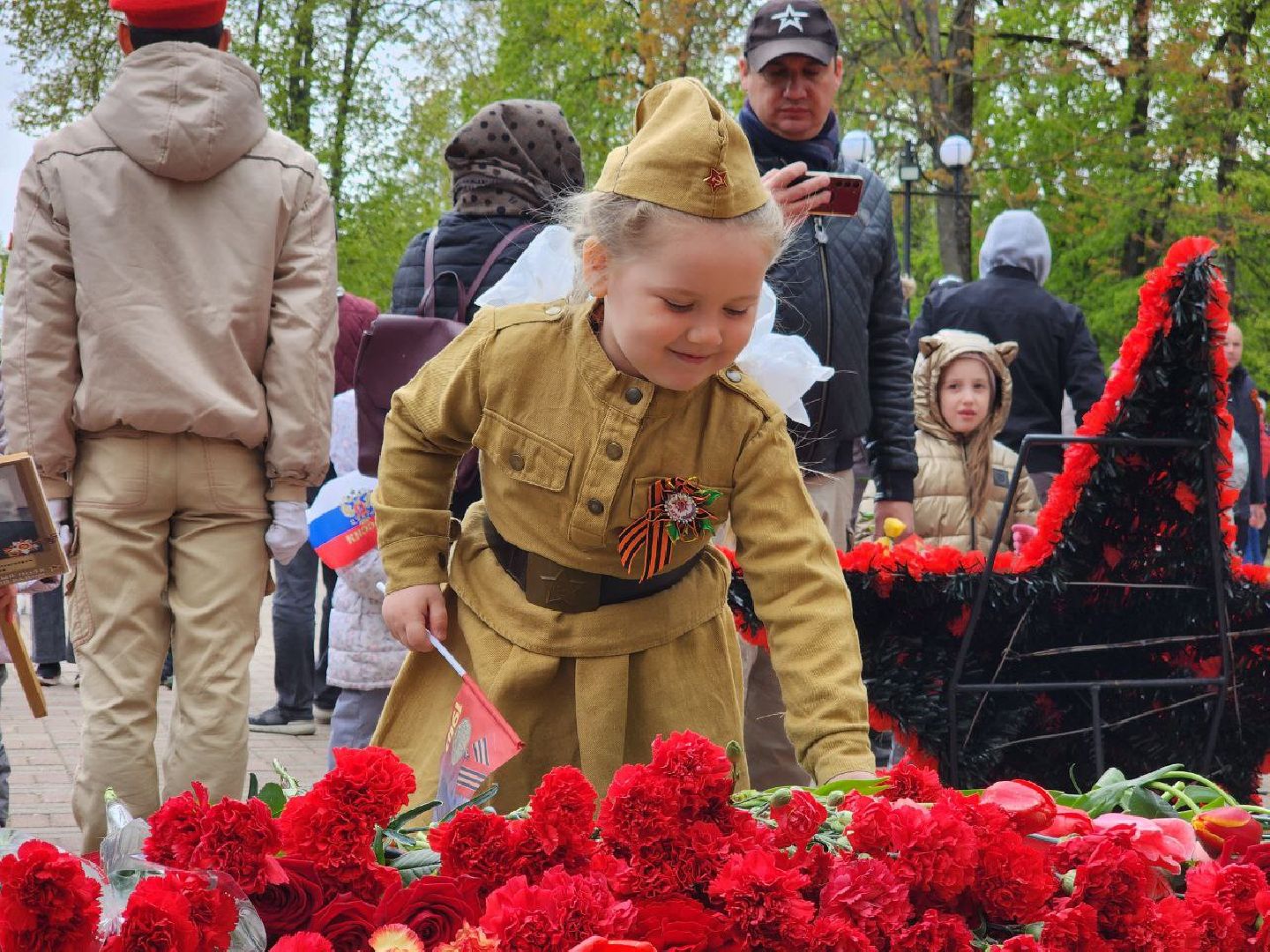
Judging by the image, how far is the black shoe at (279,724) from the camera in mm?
6473

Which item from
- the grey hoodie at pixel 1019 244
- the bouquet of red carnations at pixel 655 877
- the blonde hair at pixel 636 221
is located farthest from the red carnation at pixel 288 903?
the grey hoodie at pixel 1019 244

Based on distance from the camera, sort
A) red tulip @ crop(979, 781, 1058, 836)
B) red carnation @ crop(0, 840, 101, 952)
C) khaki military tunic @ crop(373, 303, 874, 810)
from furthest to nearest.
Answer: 1. khaki military tunic @ crop(373, 303, 874, 810)
2. red tulip @ crop(979, 781, 1058, 836)
3. red carnation @ crop(0, 840, 101, 952)

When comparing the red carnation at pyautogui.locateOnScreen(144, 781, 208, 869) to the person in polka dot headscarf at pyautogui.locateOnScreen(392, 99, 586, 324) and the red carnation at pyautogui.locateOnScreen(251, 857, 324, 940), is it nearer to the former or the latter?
the red carnation at pyautogui.locateOnScreen(251, 857, 324, 940)

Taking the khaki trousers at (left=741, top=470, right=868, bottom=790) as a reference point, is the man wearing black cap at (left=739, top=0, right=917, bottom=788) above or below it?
above

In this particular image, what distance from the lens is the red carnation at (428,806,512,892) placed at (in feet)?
4.60

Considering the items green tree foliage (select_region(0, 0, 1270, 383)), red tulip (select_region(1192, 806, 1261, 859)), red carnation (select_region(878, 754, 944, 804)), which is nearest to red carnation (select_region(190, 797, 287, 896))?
red carnation (select_region(878, 754, 944, 804))

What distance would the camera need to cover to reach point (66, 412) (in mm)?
3805

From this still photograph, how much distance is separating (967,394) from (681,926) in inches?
180

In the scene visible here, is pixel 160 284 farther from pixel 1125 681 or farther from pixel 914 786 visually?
pixel 914 786

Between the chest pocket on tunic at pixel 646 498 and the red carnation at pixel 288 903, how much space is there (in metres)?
1.30

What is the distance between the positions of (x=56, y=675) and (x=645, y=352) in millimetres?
6036

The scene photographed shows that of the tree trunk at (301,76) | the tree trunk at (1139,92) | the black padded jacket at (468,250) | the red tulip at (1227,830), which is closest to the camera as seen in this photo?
the red tulip at (1227,830)

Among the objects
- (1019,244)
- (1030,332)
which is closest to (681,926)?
(1030,332)

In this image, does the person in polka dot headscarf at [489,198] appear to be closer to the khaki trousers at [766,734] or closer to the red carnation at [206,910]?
the khaki trousers at [766,734]
